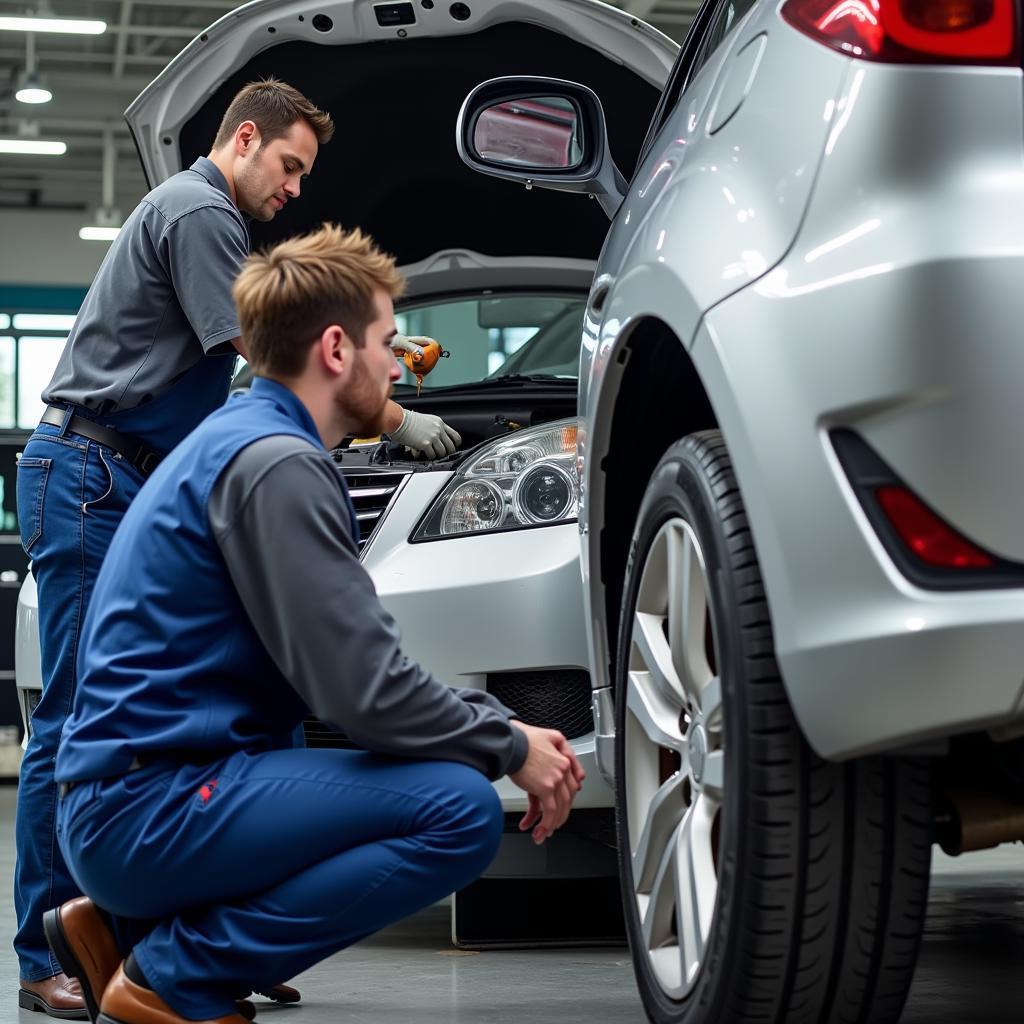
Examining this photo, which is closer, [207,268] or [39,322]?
[207,268]

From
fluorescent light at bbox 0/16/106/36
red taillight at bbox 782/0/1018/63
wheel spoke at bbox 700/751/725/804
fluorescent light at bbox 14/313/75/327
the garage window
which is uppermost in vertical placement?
red taillight at bbox 782/0/1018/63

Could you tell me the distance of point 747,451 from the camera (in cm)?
161

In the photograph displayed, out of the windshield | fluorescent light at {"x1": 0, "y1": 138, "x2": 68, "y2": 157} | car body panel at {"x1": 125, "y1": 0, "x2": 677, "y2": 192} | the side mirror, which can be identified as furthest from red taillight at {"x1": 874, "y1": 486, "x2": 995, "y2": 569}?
fluorescent light at {"x1": 0, "y1": 138, "x2": 68, "y2": 157}

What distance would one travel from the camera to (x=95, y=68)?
18.8 meters

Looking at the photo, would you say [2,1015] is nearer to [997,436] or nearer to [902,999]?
[902,999]

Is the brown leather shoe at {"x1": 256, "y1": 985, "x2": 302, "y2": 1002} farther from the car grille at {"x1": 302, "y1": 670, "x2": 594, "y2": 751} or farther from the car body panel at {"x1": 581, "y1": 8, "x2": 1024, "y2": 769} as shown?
the car body panel at {"x1": 581, "y1": 8, "x2": 1024, "y2": 769}

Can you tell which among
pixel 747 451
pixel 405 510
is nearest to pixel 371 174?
pixel 405 510

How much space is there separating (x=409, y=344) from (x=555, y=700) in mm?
1186

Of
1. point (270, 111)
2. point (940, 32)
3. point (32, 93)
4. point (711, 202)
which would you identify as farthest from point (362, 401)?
point (32, 93)

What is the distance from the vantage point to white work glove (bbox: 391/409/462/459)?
3281mm

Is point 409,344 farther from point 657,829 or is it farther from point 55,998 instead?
point 657,829

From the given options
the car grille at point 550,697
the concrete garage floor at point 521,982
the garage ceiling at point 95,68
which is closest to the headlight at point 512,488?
the car grille at point 550,697

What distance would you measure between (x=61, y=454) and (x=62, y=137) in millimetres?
19418

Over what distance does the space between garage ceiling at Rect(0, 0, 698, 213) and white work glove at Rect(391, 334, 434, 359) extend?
11.8 m
